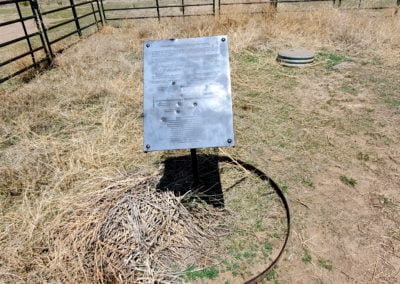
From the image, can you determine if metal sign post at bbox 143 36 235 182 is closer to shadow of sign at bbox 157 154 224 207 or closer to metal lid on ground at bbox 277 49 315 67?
shadow of sign at bbox 157 154 224 207

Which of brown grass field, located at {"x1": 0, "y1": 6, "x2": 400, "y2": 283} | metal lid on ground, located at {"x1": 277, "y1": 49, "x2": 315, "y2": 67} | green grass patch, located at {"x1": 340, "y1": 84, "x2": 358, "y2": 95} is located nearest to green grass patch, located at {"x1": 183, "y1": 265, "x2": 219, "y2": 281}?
brown grass field, located at {"x1": 0, "y1": 6, "x2": 400, "y2": 283}

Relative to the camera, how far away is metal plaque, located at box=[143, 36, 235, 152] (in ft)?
7.36

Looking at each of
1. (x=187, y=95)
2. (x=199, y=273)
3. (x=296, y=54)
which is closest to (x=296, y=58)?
(x=296, y=54)

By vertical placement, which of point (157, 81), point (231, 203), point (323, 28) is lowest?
point (231, 203)

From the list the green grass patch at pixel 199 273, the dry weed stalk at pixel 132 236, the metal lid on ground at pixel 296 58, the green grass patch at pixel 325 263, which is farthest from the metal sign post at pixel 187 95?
the metal lid on ground at pixel 296 58

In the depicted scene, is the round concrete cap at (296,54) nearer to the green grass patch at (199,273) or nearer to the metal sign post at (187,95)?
the metal sign post at (187,95)

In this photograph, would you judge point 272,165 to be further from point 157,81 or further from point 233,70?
point 233,70

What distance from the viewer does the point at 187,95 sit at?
2.36 m

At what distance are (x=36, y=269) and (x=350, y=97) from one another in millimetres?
5073

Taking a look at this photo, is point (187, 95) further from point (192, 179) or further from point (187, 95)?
point (192, 179)

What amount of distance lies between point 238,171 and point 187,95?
1362 mm

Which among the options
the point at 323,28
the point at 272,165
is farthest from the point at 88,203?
the point at 323,28

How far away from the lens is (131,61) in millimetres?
6922

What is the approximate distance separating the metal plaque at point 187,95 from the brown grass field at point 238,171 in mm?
766
